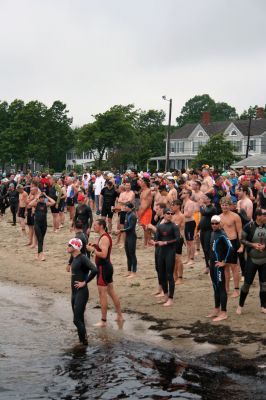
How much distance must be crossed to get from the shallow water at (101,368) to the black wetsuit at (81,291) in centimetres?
42

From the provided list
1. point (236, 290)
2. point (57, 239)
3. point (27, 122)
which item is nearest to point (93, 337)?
point (236, 290)

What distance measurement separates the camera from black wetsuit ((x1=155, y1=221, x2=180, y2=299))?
12.0 m

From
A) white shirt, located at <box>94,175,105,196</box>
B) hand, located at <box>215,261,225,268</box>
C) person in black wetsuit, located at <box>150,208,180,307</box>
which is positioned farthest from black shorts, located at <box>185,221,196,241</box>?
white shirt, located at <box>94,175,105,196</box>

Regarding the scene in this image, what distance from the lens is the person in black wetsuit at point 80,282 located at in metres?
9.95

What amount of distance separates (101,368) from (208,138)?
7448 centimetres

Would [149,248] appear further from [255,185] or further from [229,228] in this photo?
[229,228]

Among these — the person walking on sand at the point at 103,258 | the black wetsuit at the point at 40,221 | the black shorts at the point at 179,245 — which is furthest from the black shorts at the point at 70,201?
the person walking on sand at the point at 103,258

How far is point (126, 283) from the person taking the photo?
1450 centimetres

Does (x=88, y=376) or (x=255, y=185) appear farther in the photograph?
(x=255, y=185)

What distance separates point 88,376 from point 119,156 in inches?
2404

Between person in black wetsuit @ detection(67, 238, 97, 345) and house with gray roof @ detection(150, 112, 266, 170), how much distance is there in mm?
63729

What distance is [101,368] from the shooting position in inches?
364

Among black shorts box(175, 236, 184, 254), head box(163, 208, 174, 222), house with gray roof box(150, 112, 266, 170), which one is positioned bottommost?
black shorts box(175, 236, 184, 254)

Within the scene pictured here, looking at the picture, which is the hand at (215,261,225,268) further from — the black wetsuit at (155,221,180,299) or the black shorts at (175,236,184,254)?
the black shorts at (175,236,184,254)
